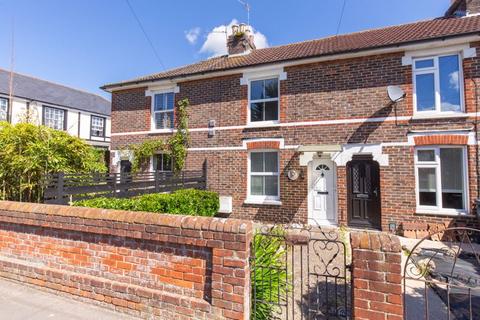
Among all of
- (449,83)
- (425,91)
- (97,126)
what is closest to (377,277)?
(425,91)

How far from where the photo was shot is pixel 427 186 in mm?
8117

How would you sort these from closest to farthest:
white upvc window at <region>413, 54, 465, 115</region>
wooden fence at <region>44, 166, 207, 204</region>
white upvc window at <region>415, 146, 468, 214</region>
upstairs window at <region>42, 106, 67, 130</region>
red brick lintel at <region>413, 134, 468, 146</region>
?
wooden fence at <region>44, 166, 207, 204</region>, red brick lintel at <region>413, 134, 468, 146</region>, white upvc window at <region>415, 146, 468, 214</region>, white upvc window at <region>413, 54, 465, 115</region>, upstairs window at <region>42, 106, 67, 130</region>

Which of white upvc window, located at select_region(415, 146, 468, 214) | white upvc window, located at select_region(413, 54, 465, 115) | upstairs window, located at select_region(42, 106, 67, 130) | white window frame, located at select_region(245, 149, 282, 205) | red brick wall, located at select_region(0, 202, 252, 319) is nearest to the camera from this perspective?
red brick wall, located at select_region(0, 202, 252, 319)

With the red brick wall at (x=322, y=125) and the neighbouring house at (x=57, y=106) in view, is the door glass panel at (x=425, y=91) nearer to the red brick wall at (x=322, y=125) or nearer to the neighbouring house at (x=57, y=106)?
the red brick wall at (x=322, y=125)

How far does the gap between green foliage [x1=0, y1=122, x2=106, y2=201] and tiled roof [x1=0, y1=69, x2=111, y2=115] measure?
17.0 meters

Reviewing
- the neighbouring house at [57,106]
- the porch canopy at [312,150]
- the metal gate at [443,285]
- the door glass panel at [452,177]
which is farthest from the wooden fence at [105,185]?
the neighbouring house at [57,106]

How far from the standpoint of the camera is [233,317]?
9.56ft

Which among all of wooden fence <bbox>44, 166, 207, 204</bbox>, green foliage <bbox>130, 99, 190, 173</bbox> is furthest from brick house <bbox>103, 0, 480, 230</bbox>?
wooden fence <bbox>44, 166, 207, 204</bbox>

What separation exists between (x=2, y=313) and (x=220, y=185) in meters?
7.60

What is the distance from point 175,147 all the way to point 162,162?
126 cm

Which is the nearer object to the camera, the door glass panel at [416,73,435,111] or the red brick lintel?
the red brick lintel

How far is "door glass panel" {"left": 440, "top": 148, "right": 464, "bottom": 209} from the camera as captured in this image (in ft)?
25.6

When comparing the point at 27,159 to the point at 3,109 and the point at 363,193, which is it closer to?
the point at 363,193

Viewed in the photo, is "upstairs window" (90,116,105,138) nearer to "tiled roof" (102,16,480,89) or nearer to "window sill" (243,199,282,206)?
"tiled roof" (102,16,480,89)
